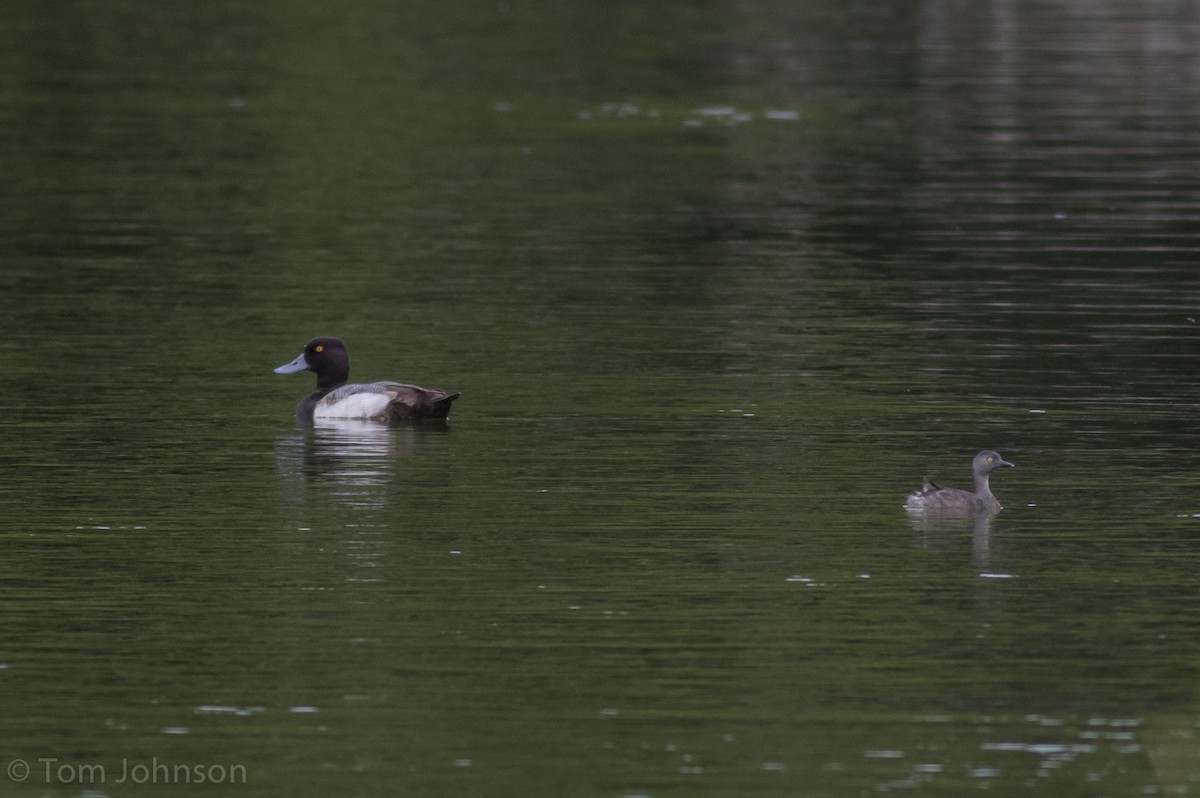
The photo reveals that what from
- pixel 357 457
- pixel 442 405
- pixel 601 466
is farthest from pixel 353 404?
pixel 601 466

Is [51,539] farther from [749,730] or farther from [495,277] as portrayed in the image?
→ [495,277]

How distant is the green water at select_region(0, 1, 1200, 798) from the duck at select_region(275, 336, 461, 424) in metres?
0.22

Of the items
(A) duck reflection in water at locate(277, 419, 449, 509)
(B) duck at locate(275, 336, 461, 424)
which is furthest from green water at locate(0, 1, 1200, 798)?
(B) duck at locate(275, 336, 461, 424)

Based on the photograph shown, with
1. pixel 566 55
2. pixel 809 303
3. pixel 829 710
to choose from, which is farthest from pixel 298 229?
pixel 566 55

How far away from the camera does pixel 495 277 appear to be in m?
22.5

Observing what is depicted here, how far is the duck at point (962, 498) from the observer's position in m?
12.7

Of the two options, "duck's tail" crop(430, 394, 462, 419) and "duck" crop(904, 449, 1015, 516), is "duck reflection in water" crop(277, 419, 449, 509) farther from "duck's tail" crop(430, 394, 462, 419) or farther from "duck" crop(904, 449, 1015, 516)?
"duck" crop(904, 449, 1015, 516)

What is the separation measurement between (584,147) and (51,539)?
865 inches

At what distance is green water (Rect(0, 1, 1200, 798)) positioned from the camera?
9367 mm

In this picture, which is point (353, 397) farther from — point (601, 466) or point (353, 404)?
point (601, 466)

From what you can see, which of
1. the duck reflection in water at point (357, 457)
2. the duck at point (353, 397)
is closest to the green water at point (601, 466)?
the duck reflection in water at point (357, 457)

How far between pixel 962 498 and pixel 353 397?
15.5ft

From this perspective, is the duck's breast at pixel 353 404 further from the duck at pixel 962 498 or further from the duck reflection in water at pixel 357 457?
the duck at pixel 962 498

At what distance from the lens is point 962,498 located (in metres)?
12.7
